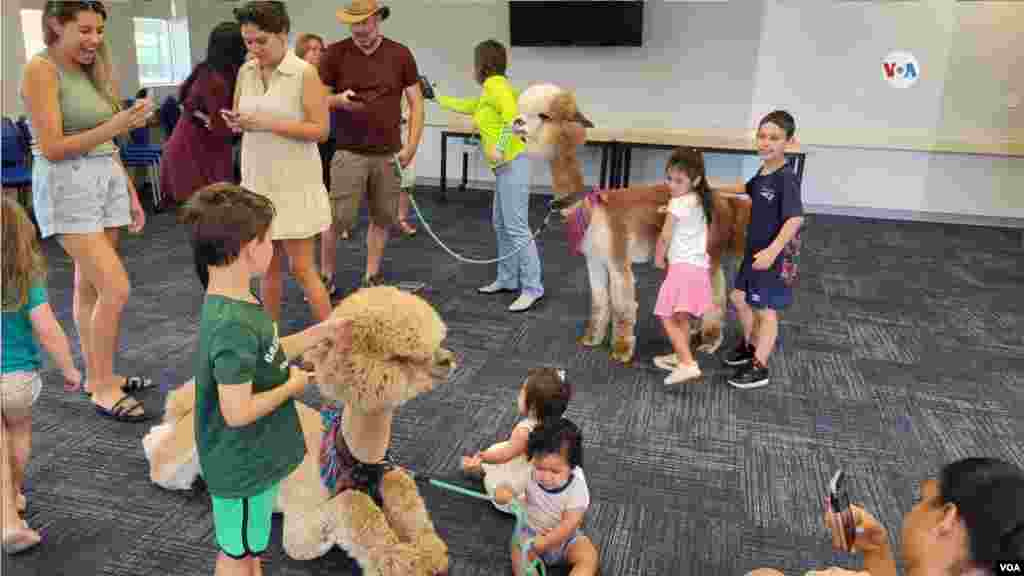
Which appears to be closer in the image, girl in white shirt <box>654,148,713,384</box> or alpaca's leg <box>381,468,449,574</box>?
alpaca's leg <box>381,468,449,574</box>

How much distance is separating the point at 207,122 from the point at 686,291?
7.30ft

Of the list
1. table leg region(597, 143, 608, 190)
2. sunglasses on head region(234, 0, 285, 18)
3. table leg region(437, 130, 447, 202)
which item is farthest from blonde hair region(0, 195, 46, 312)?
table leg region(437, 130, 447, 202)

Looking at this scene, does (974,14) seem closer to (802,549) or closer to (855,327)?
(855,327)

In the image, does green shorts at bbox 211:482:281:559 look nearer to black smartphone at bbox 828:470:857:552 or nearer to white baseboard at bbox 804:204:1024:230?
black smartphone at bbox 828:470:857:552

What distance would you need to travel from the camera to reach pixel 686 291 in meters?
3.13

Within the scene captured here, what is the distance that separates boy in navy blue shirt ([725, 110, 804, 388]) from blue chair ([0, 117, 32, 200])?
505 cm

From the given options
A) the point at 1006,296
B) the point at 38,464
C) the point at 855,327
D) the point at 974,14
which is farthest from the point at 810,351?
the point at 974,14

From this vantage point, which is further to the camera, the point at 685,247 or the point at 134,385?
the point at 685,247

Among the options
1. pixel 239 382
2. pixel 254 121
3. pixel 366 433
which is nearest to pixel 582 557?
pixel 366 433

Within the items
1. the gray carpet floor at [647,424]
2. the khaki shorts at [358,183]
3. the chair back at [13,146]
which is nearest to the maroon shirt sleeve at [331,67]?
the khaki shorts at [358,183]

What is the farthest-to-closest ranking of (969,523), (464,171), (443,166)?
(464,171) → (443,166) → (969,523)

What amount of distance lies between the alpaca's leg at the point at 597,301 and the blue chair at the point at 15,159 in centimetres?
432

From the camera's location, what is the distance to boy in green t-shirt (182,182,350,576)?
4.72ft

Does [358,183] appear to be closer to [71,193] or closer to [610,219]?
[610,219]
